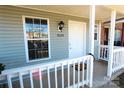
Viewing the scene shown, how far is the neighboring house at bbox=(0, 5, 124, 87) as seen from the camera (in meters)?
2.90

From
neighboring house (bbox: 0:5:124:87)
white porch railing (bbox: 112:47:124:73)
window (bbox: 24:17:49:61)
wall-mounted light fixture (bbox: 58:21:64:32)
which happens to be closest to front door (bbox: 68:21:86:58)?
neighboring house (bbox: 0:5:124:87)

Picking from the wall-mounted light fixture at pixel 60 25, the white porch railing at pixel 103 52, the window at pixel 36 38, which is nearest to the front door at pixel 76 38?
the wall-mounted light fixture at pixel 60 25

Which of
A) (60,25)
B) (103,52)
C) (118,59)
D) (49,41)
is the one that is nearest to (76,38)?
(60,25)

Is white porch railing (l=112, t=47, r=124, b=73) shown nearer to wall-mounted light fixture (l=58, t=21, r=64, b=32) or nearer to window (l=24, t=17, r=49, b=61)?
wall-mounted light fixture (l=58, t=21, r=64, b=32)

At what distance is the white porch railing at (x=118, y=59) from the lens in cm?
403

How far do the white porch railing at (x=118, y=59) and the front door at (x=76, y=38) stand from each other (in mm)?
1807

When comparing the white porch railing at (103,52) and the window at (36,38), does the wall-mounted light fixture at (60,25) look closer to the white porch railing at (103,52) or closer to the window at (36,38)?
the window at (36,38)

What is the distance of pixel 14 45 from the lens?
3449 mm

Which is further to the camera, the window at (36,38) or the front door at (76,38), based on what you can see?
the front door at (76,38)

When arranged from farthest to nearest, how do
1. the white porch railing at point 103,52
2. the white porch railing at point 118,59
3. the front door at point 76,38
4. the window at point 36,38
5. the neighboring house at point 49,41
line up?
1. the white porch railing at point 103,52
2. the front door at point 76,38
3. the white porch railing at point 118,59
4. the window at point 36,38
5. the neighboring house at point 49,41

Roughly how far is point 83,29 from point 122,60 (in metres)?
2.34

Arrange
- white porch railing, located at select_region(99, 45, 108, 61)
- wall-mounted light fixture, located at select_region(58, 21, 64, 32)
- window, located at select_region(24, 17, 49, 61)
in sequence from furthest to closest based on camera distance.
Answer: white porch railing, located at select_region(99, 45, 108, 61)
wall-mounted light fixture, located at select_region(58, 21, 64, 32)
window, located at select_region(24, 17, 49, 61)

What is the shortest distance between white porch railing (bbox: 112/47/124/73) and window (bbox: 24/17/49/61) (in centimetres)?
264

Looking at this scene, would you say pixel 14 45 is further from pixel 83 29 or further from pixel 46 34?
pixel 83 29
